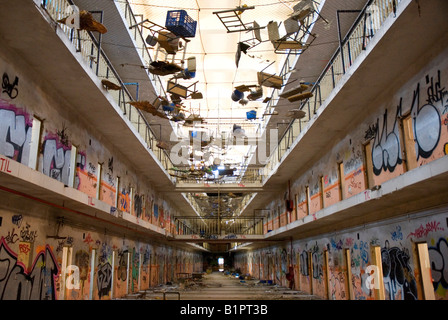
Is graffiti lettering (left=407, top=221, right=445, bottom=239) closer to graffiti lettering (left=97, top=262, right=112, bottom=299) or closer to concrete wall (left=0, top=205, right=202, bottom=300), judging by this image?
concrete wall (left=0, top=205, right=202, bottom=300)

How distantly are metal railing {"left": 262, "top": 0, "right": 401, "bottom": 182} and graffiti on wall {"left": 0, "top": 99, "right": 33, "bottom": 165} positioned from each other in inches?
329

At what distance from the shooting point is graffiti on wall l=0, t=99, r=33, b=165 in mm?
8250

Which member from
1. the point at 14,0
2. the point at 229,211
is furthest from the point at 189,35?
the point at 229,211

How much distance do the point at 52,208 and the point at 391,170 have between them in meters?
9.80

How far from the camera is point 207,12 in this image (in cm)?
1944

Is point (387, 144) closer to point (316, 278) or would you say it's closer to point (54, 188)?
point (54, 188)

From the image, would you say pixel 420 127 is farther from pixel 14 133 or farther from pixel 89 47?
pixel 89 47

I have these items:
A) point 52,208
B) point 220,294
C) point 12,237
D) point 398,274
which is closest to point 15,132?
point 12,237

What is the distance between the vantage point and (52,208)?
441 inches

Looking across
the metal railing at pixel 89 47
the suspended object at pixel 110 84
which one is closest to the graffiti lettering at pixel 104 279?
the metal railing at pixel 89 47

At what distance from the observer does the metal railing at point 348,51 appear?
9992 millimetres

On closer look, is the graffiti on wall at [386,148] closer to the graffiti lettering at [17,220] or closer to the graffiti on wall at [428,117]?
the graffiti on wall at [428,117]

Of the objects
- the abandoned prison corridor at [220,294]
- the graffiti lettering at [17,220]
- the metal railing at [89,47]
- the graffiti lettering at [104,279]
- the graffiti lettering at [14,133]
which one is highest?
the metal railing at [89,47]
